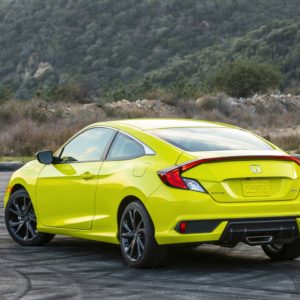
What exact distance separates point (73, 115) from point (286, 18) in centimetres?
4321

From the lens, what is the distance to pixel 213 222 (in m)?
8.48

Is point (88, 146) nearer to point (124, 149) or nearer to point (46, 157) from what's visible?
point (46, 157)

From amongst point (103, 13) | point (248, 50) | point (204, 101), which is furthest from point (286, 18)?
point (204, 101)

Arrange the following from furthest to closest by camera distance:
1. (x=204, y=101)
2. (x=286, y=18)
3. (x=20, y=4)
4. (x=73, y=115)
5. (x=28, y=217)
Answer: (x=20, y=4) → (x=286, y=18) → (x=204, y=101) → (x=73, y=115) → (x=28, y=217)

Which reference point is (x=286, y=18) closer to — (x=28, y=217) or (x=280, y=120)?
(x=280, y=120)

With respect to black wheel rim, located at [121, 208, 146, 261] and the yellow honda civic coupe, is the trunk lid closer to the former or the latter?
the yellow honda civic coupe

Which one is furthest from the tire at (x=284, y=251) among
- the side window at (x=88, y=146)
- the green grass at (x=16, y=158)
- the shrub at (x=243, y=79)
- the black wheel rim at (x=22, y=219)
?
the shrub at (x=243, y=79)

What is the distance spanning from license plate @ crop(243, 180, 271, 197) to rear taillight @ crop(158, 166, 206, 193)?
0.41 m

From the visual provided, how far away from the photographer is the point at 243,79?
194 feet

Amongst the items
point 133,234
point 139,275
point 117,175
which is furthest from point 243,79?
point 139,275

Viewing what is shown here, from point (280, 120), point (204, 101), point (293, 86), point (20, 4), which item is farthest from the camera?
point (20, 4)

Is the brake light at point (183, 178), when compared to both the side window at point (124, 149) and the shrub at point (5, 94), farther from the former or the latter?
the shrub at point (5, 94)

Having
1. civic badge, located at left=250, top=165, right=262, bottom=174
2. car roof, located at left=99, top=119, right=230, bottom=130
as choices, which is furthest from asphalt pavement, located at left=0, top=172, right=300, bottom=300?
car roof, located at left=99, top=119, right=230, bottom=130

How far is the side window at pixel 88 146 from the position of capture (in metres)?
9.94
